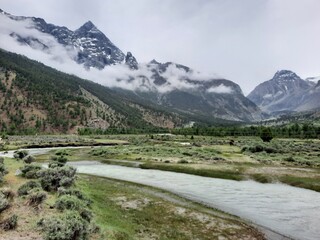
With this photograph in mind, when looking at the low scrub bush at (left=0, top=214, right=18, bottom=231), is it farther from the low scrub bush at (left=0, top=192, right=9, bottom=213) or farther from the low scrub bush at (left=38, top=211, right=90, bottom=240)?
the low scrub bush at (left=0, top=192, right=9, bottom=213)

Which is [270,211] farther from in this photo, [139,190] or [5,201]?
[5,201]

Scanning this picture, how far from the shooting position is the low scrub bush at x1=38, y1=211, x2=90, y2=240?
17.5 meters

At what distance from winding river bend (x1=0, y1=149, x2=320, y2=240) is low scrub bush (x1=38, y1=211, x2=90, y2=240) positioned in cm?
1487

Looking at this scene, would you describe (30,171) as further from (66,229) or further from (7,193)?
(66,229)

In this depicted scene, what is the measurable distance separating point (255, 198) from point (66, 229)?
78.2ft

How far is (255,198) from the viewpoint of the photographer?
118ft

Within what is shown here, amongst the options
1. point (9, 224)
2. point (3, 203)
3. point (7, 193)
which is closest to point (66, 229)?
point (9, 224)

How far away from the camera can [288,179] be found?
152ft

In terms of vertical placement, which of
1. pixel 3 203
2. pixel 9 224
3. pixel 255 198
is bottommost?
pixel 9 224

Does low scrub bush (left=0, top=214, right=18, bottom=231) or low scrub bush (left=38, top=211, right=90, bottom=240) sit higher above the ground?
low scrub bush (left=38, top=211, right=90, bottom=240)

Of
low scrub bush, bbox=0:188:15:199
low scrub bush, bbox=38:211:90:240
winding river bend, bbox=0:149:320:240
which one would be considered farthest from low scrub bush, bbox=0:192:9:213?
winding river bend, bbox=0:149:320:240

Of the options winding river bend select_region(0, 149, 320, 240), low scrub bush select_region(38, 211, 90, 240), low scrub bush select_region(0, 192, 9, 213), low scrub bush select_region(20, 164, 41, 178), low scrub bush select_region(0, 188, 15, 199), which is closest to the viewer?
low scrub bush select_region(38, 211, 90, 240)

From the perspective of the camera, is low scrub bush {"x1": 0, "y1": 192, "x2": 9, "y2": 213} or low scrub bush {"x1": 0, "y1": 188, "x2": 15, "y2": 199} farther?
low scrub bush {"x1": 0, "y1": 188, "x2": 15, "y2": 199}

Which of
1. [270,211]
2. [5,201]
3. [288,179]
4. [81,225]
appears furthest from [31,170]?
[288,179]
